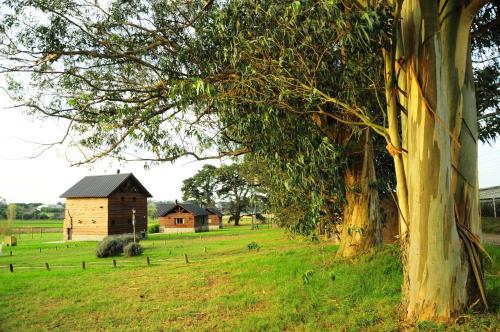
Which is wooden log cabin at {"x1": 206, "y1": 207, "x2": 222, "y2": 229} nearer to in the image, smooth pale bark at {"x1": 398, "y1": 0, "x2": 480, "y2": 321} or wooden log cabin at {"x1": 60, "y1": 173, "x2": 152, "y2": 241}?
wooden log cabin at {"x1": 60, "y1": 173, "x2": 152, "y2": 241}

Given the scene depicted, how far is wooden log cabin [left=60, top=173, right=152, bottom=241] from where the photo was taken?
42.8 metres

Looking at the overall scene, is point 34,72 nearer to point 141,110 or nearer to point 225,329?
point 141,110

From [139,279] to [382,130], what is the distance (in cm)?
1080

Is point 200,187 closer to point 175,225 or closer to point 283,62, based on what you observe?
point 175,225

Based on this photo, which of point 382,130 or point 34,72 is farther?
point 34,72

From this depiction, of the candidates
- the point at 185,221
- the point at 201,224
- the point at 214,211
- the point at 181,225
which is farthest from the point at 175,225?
the point at 214,211

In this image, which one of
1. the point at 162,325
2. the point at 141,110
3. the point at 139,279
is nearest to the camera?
the point at 162,325

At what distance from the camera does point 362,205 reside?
10.8m

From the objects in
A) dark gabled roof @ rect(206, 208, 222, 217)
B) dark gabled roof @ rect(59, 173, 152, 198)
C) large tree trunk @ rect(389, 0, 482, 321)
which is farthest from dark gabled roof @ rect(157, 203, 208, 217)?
large tree trunk @ rect(389, 0, 482, 321)

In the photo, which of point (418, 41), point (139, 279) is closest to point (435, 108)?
point (418, 41)

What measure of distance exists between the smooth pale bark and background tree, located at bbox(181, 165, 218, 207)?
226ft

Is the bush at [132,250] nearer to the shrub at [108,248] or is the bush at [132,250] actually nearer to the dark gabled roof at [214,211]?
the shrub at [108,248]

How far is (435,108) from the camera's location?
5.75 meters

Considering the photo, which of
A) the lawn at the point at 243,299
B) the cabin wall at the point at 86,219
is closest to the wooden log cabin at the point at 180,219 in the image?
the cabin wall at the point at 86,219
